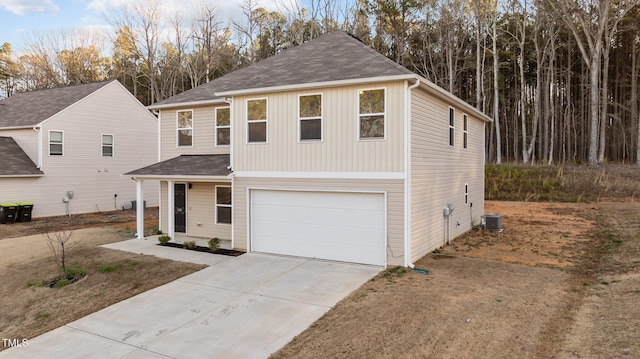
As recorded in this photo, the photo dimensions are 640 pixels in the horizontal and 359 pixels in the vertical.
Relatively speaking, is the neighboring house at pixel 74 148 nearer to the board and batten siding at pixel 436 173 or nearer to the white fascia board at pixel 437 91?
the board and batten siding at pixel 436 173

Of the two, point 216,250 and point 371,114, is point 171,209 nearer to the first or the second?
point 216,250

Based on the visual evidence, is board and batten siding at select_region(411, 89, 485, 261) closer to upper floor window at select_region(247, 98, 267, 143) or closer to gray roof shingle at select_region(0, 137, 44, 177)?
upper floor window at select_region(247, 98, 267, 143)

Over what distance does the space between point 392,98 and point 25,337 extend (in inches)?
320

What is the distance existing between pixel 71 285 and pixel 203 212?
4.90 metres

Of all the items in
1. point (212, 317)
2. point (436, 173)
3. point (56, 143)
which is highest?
point (56, 143)

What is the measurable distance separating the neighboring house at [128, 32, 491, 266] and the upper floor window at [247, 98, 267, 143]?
30mm

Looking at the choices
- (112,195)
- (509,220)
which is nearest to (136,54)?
(112,195)

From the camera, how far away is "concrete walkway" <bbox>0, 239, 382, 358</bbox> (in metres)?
5.55

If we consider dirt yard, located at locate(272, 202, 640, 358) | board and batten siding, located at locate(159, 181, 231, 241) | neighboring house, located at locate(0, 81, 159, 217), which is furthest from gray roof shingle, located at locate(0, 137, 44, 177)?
dirt yard, located at locate(272, 202, 640, 358)

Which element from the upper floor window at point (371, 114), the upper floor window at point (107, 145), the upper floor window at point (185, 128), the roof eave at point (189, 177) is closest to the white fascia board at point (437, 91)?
the upper floor window at point (371, 114)

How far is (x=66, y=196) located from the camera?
18.9 meters

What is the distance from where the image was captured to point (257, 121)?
1069 centimetres

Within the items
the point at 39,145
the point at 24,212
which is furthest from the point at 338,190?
the point at 39,145

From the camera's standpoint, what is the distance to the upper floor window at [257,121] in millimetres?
10586
